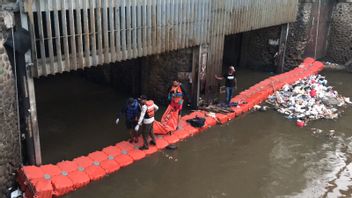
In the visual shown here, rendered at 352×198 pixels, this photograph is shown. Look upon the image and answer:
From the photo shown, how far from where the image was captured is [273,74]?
17.7m

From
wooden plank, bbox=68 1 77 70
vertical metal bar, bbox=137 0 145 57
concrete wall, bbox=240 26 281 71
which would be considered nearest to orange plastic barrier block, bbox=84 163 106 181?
wooden plank, bbox=68 1 77 70

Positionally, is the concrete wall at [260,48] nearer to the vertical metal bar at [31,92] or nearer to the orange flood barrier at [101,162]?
the orange flood barrier at [101,162]

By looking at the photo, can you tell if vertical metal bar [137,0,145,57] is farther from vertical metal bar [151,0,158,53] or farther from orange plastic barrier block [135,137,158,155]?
orange plastic barrier block [135,137,158,155]

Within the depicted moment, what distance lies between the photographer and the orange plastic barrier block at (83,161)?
858 cm

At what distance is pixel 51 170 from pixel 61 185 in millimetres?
570

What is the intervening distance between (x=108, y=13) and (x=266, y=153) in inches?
224

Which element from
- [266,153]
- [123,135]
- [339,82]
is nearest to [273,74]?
[339,82]

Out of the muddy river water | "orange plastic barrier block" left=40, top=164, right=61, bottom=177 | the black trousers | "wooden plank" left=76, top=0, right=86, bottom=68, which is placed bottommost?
the muddy river water

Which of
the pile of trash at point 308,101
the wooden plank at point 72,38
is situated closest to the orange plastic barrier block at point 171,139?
the wooden plank at point 72,38

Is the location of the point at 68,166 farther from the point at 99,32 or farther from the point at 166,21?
the point at 166,21

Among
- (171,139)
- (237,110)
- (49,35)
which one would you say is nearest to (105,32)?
(49,35)

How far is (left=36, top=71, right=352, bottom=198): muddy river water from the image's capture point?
830cm

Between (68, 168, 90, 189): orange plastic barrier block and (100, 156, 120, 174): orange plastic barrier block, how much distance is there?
542 millimetres

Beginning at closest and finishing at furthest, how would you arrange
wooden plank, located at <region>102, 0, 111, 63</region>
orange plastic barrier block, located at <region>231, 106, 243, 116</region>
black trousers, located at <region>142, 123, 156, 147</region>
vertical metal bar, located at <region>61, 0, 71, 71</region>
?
vertical metal bar, located at <region>61, 0, 71, 71</region>, wooden plank, located at <region>102, 0, 111, 63</region>, black trousers, located at <region>142, 123, 156, 147</region>, orange plastic barrier block, located at <region>231, 106, 243, 116</region>
